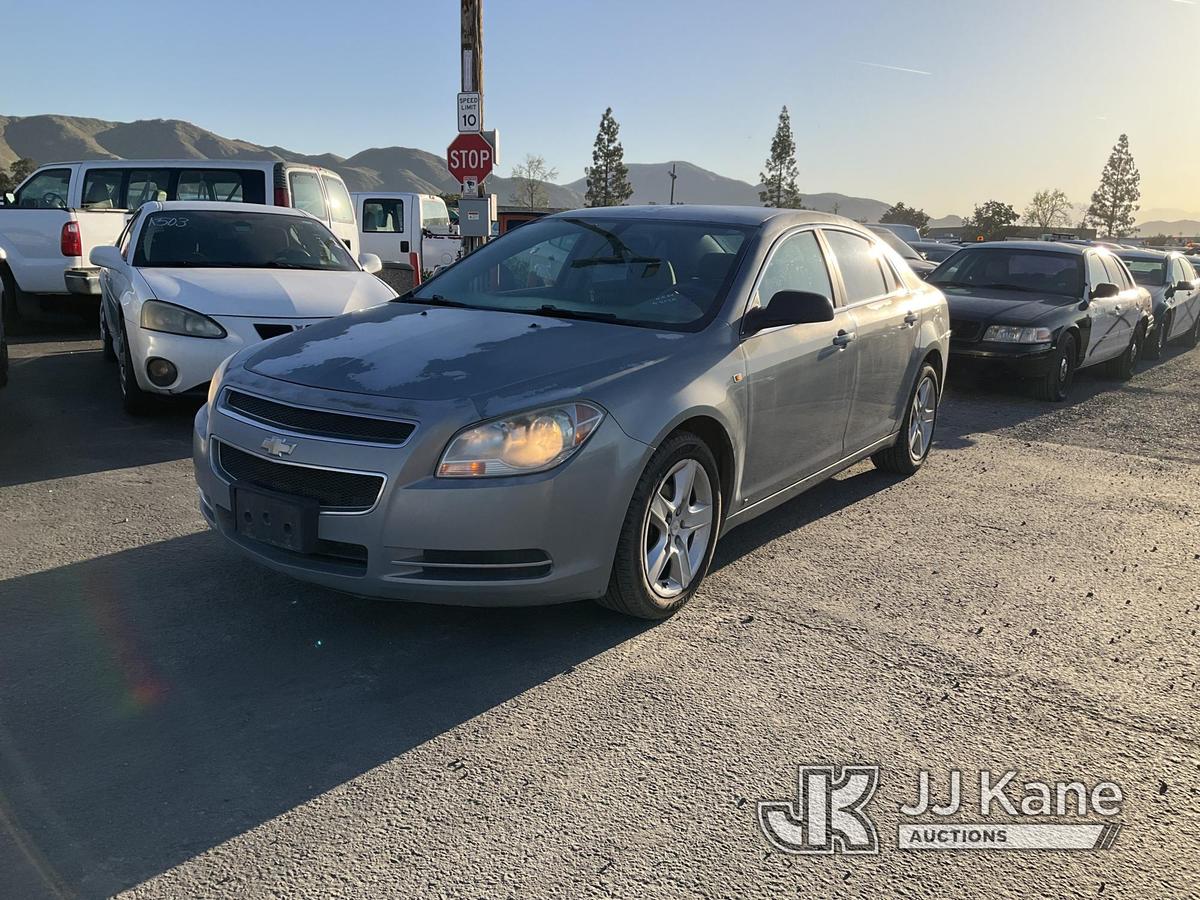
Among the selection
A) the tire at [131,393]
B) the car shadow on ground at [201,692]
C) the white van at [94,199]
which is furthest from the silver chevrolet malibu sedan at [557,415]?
the white van at [94,199]

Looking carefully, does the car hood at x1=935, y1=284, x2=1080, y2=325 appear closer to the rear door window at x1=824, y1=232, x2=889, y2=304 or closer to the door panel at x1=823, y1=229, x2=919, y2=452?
the door panel at x1=823, y1=229, x2=919, y2=452

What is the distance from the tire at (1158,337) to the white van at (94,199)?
11.0m

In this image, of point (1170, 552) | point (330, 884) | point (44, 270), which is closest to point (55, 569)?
point (330, 884)

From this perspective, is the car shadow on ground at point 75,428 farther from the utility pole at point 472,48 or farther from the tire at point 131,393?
the utility pole at point 472,48

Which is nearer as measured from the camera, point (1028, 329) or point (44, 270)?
point (1028, 329)

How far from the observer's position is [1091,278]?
35.0ft

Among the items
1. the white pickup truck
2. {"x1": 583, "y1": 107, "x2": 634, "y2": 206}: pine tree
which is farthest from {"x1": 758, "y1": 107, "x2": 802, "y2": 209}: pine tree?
the white pickup truck

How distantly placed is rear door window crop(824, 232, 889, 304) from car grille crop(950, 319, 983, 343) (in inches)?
169

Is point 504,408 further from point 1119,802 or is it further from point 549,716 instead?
point 1119,802

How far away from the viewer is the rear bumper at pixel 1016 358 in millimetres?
9461

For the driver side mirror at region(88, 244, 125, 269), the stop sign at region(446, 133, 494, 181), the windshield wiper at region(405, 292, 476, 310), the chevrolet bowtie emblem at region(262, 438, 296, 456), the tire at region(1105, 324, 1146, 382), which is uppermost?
the stop sign at region(446, 133, 494, 181)

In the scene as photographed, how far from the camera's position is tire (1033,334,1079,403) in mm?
9578

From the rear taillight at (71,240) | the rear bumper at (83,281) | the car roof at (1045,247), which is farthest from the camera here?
the rear taillight at (71,240)

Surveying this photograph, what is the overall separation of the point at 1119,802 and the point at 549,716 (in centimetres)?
167
